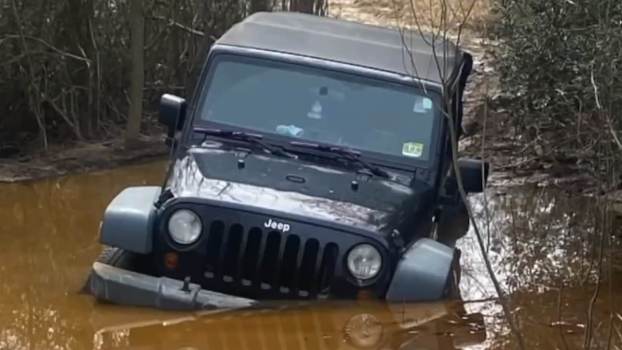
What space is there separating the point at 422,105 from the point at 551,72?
14.1 feet

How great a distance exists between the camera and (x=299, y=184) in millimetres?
6191

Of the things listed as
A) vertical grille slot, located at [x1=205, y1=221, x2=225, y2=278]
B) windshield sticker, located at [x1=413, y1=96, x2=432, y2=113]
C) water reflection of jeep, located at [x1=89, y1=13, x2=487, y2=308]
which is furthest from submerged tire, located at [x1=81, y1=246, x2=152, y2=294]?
windshield sticker, located at [x1=413, y1=96, x2=432, y2=113]

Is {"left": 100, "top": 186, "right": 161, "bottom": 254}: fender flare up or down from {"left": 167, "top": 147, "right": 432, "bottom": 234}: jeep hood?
down

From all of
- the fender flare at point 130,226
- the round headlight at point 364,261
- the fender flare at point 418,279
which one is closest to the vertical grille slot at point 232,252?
the fender flare at point 130,226

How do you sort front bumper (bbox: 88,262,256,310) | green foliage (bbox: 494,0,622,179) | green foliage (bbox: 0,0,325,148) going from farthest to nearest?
green foliage (bbox: 0,0,325,148), green foliage (bbox: 494,0,622,179), front bumper (bbox: 88,262,256,310)

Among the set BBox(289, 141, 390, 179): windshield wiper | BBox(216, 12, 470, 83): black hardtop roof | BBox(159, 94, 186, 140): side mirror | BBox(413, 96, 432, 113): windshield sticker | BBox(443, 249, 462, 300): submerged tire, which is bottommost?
BBox(443, 249, 462, 300): submerged tire

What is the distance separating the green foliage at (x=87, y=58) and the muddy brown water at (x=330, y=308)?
6.73 ft

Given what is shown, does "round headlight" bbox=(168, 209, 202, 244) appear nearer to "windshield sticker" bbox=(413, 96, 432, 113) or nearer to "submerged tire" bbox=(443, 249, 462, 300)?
"submerged tire" bbox=(443, 249, 462, 300)

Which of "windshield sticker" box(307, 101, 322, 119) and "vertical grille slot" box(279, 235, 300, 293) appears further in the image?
"windshield sticker" box(307, 101, 322, 119)

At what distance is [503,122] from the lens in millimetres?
12594

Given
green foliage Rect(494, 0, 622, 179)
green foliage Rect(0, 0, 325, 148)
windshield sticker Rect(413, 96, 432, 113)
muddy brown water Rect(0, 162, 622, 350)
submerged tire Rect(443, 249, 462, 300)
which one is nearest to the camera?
muddy brown water Rect(0, 162, 622, 350)

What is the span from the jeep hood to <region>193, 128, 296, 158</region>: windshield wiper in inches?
2.5

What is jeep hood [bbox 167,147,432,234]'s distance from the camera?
5.91 meters

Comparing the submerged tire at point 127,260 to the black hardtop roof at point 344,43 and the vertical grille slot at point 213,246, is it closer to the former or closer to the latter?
the vertical grille slot at point 213,246
